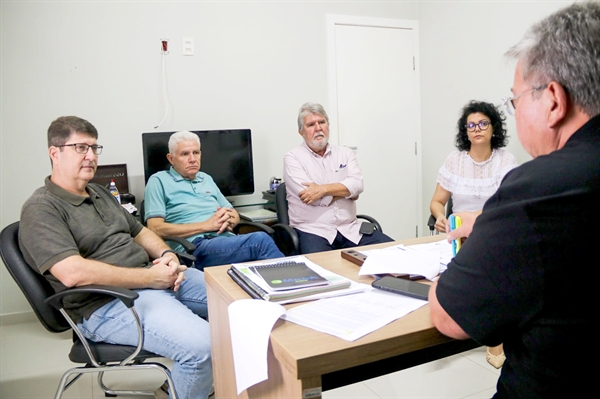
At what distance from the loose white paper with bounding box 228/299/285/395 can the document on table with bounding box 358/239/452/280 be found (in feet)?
1.34

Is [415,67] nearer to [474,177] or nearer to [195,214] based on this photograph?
[474,177]

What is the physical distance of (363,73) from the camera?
13.4ft

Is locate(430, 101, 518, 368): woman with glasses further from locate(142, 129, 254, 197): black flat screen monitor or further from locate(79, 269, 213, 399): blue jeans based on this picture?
locate(79, 269, 213, 399): blue jeans

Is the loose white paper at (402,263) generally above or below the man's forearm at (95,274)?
above

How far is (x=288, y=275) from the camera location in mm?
1312

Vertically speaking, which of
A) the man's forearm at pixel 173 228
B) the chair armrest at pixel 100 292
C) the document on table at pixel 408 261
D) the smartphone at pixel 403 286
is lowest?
the chair armrest at pixel 100 292

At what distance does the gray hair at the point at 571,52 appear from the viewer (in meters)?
0.80

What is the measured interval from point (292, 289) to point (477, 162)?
6.65ft

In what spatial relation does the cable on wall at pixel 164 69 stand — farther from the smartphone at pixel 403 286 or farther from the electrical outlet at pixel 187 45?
the smartphone at pixel 403 286

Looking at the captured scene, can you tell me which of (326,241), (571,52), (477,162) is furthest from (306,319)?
(477,162)

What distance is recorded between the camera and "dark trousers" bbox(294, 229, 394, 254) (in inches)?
109

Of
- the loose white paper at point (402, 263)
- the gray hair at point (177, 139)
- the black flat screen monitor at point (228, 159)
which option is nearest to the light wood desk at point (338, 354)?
the loose white paper at point (402, 263)

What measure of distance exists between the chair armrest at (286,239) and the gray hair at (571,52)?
73.1 inches

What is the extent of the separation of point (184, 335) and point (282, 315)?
2.37ft
